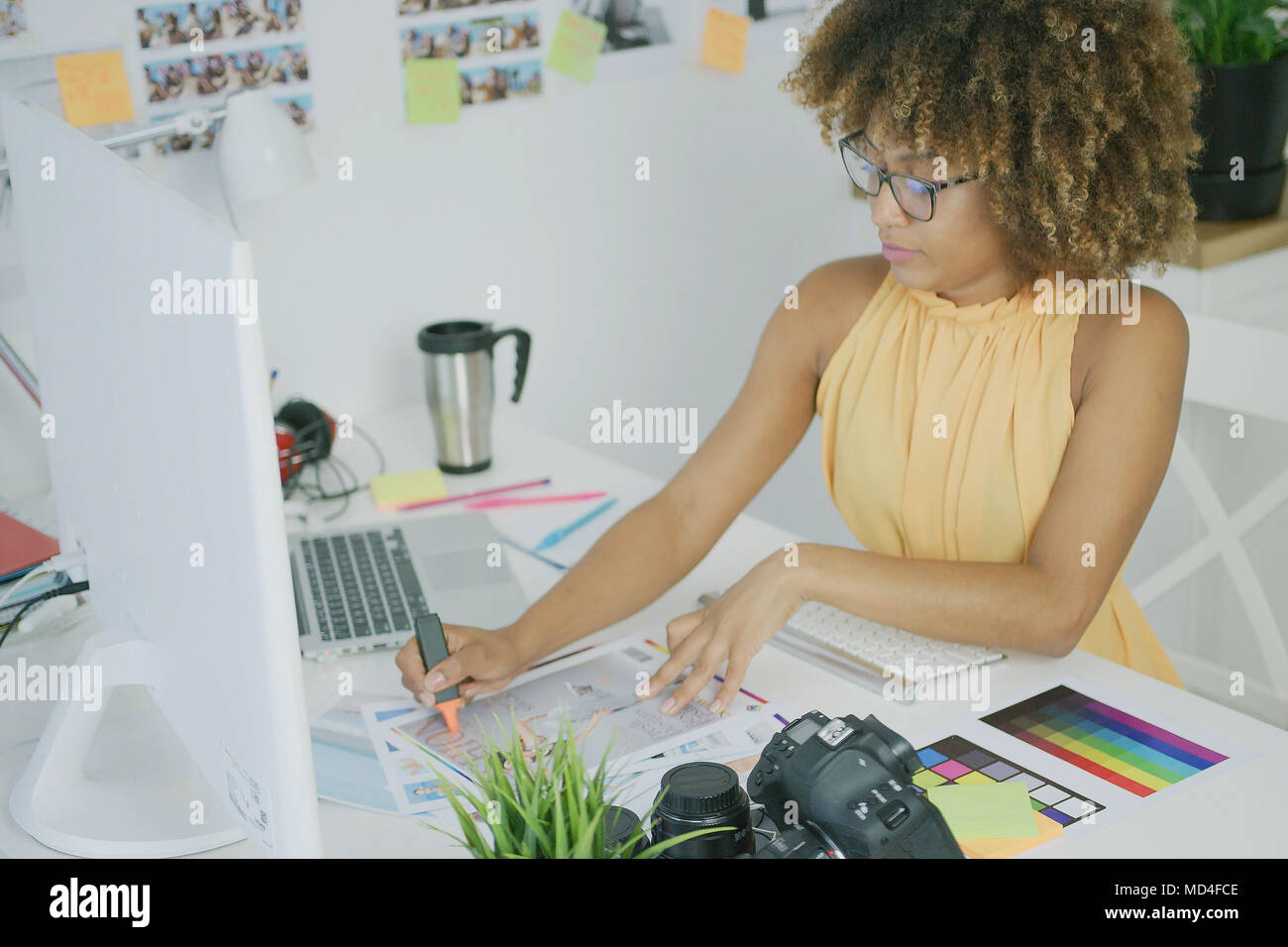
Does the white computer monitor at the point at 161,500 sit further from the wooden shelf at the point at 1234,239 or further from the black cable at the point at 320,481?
the wooden shelf at the point at 1234,239

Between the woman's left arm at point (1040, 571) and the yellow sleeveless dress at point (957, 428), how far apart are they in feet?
0.20

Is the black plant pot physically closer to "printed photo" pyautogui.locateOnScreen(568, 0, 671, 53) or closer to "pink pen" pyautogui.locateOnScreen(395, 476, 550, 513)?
"printed photo" pyautogui.locateOnScreen(568, 0, 671, 53)

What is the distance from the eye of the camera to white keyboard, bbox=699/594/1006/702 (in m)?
1.14

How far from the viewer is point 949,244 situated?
129 centimetres

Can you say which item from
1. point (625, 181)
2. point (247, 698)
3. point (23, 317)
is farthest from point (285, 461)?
point (247, 698)

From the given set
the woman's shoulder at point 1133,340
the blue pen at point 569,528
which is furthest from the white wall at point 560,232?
the woman's shoulder at point 1133,340

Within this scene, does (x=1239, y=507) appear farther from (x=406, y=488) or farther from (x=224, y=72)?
(x=224, y=72)

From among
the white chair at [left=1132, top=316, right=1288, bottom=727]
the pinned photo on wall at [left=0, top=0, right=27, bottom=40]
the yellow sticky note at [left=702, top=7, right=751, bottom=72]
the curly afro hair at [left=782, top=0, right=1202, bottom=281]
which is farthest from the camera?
the yellow sticky note at [left=702, top=7, right=751, bottom=72]

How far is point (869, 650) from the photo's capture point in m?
A: 1.18

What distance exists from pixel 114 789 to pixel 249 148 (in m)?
0.78

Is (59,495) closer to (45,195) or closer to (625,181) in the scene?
(45,195)

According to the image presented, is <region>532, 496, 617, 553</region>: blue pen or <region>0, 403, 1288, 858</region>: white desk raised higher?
<region>532, 496, 617, 553</region>: blue pen

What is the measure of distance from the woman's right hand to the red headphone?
54cm

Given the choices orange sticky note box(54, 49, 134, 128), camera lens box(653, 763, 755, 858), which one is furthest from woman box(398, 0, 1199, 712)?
orange sticky note box(54, 49, 134, 128)
